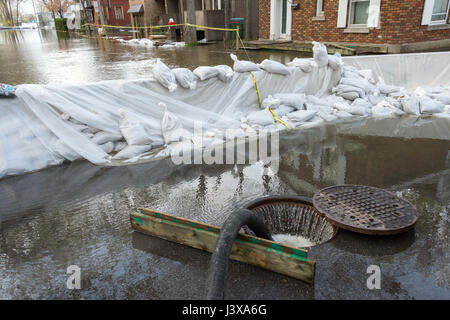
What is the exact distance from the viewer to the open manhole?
289cm

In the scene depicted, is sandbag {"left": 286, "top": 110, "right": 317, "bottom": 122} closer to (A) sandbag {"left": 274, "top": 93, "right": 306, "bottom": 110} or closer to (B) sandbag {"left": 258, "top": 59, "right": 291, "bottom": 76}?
(A) sandbag {"left": 274, "top": 93, "right": 306, "bottom": 110}

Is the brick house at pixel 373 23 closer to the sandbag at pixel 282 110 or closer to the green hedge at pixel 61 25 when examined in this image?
the sandbag at pixel 282 110

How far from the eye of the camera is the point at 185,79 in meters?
5.30

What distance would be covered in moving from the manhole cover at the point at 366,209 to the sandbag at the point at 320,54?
4.17m

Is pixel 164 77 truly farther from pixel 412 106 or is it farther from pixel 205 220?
pixel 412 106

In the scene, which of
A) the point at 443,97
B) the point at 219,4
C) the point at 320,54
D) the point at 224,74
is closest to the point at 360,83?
the point at 320,54

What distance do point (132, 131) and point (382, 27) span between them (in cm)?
807

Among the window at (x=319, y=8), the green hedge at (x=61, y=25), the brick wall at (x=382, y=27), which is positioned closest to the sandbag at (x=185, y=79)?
the brick wall at (x=382, y=27)

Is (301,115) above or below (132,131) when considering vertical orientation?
below

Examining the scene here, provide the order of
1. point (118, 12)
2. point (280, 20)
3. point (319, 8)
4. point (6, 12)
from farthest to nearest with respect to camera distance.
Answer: point (6, 12) < point (118, 12) < point (280, 20) < point (319, 8)

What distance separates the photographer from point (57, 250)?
8.77 ft

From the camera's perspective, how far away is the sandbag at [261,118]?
5646 millimetres

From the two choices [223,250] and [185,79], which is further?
[185,79]
